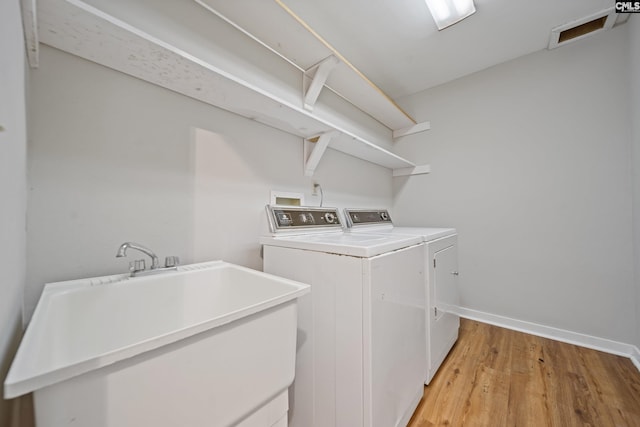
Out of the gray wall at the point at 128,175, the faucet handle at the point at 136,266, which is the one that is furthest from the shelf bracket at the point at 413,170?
the faucet handle at the point at 136,266

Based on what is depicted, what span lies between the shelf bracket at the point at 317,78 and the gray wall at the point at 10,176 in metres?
1.34

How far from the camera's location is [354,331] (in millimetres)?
925

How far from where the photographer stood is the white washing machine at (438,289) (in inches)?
55.2

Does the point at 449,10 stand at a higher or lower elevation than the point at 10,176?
higher

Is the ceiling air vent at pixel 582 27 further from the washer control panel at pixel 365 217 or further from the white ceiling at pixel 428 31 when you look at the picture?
the washer control panel at pixel 365 217

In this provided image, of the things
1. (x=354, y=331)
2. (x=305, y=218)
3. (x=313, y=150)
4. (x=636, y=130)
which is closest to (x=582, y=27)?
(x=636, y=130)

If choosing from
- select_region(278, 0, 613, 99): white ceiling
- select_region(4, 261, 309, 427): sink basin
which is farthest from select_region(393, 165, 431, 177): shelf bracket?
select_region(4, 261, 309, 427): sink basin

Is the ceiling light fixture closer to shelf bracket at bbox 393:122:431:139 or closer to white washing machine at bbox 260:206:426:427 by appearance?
shelf bracket at bbox 393:122:431:139

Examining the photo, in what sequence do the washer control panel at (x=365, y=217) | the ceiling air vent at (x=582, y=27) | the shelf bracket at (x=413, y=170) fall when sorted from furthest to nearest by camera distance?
1. the shelf bracket at (x=413, y=170)
2. the washer control panel at (x=365, y=217)
3. the ceiling air vent at (x=582, y=27)

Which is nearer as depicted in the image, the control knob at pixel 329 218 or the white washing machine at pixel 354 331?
the white washing machine at pixel 354 331
